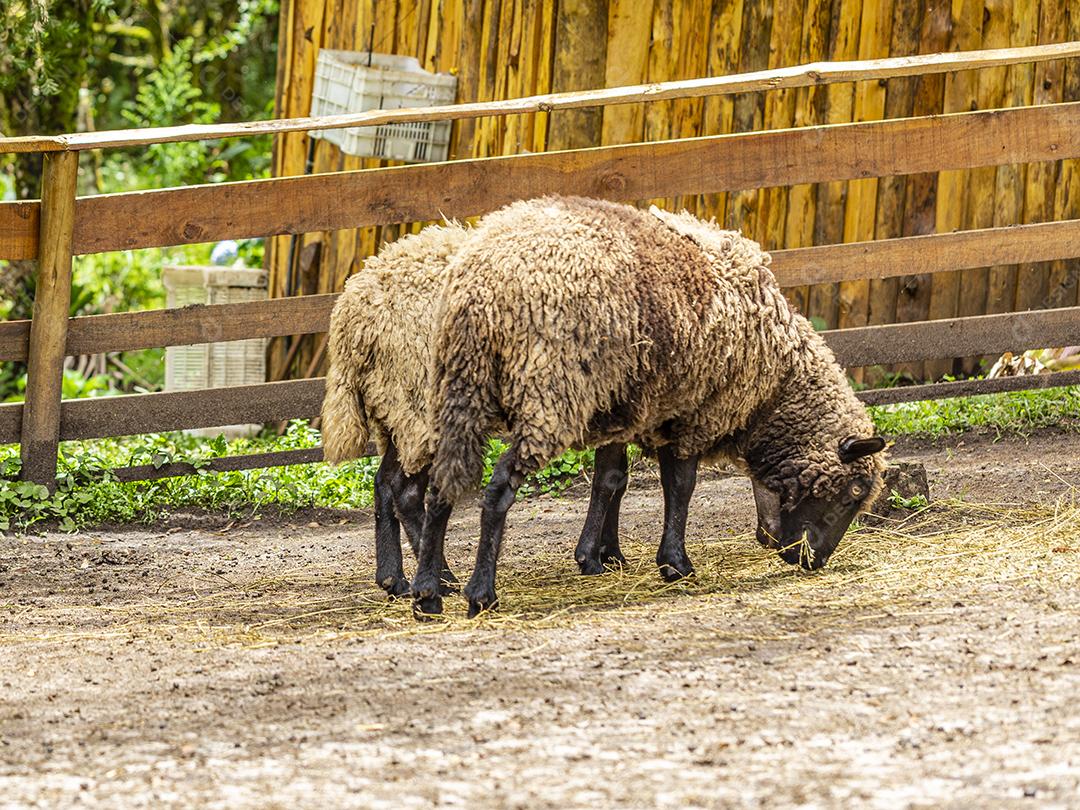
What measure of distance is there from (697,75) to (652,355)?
12.2ft

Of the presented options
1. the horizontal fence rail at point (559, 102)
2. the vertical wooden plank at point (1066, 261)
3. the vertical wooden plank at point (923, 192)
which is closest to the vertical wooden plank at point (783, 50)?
the vertical wooden plank at point (923, 192)

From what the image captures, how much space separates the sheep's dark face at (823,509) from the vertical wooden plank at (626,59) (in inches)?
128

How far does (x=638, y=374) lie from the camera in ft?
18.3

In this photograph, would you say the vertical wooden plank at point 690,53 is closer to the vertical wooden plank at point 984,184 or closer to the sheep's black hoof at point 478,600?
the vertical wooden plank at point 984,184

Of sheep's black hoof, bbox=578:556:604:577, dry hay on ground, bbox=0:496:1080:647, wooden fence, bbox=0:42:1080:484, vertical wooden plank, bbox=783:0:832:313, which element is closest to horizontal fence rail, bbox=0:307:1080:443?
wooden fence, bbox=0:42:1080:484

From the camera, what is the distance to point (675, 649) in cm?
470

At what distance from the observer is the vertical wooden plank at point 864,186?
8742mm

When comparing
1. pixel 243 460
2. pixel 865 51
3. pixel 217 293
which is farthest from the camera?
pixel 217 293

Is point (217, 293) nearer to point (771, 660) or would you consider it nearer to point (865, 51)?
point (865, 51)

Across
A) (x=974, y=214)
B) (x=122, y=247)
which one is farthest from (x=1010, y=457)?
(x=122, y=247)

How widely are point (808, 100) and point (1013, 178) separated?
1.38 m

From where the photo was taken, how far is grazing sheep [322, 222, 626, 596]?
5664mm

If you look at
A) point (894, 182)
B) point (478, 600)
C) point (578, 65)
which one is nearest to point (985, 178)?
point (894, 182)

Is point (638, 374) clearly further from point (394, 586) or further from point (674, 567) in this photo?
point (394, 586)
